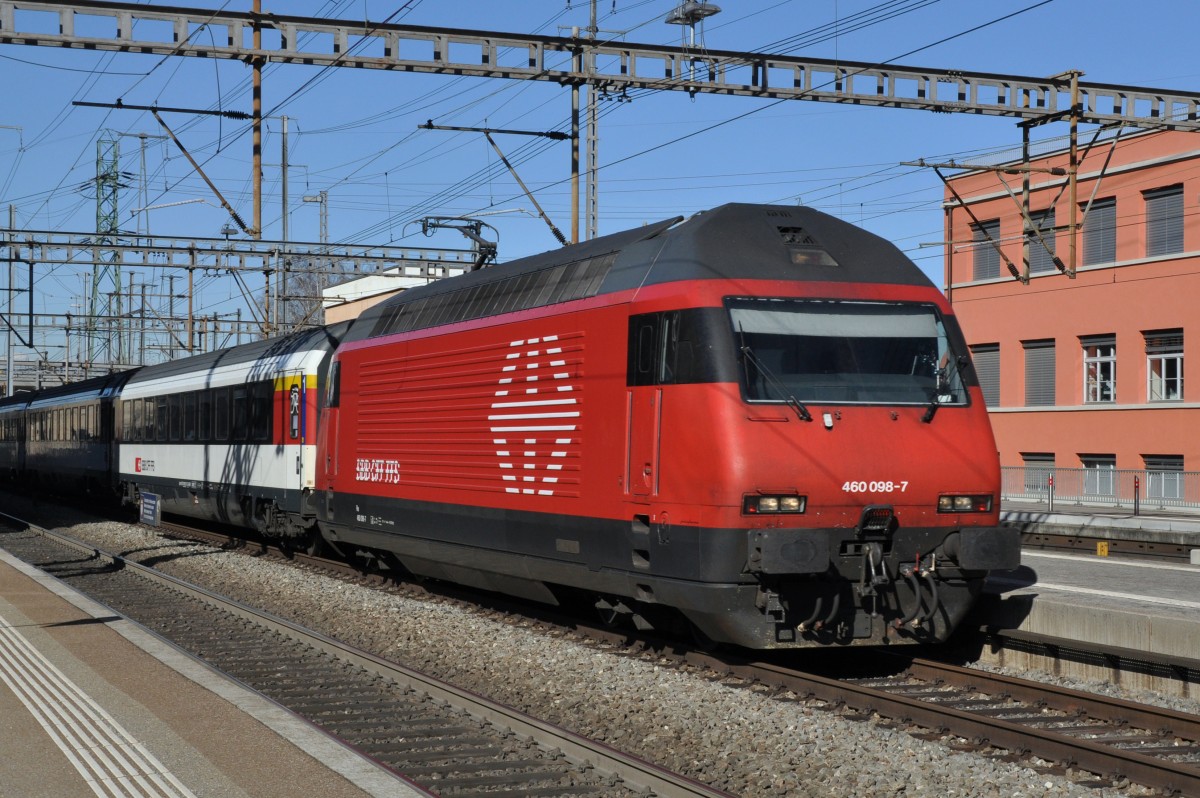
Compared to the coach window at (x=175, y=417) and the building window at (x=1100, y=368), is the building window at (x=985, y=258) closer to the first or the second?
the building window at (x=1100, y=368)

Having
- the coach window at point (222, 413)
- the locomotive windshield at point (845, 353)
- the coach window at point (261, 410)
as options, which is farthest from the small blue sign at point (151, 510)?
the locomotive windshield at point (845, 353)

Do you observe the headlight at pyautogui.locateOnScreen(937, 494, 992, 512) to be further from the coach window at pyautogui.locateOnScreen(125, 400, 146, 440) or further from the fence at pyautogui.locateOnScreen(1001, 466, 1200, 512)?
the coach window at pyautogui.locateOnScreen(125, 400, 146, 440)

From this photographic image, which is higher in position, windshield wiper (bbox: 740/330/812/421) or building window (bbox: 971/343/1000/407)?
building window (bbox: 971/343/1000/407)

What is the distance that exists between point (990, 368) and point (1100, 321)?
4588mm

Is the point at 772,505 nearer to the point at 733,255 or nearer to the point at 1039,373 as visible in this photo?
the point at 733,255

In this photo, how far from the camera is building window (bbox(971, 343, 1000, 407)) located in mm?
40156

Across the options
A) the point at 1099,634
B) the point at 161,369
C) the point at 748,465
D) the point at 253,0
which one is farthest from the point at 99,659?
the point at 253,0

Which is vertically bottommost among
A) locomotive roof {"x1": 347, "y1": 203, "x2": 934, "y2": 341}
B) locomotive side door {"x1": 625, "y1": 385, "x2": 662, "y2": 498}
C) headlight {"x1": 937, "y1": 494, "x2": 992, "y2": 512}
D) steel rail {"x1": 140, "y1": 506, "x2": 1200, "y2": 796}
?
steel rail {"x1": 140, "y1": 506, "x2": 1200, "y2": 796}

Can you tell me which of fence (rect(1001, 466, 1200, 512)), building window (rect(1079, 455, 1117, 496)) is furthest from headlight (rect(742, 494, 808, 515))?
building window (rect(1079, 455, 1117, 496))

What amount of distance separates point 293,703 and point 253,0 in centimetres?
2292

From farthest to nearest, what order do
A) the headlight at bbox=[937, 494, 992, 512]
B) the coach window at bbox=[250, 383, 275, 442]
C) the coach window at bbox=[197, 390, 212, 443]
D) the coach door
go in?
the coach window at bbox=[197, 390, 212, 443] < the coach window at bbox=[250, 383, 275, 442] < the coach door < the headlight at bbox=[937, 494, 992, 512]

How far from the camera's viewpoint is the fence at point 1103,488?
30312 millimetres

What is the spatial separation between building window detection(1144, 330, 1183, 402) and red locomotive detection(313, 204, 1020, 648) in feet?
87.0

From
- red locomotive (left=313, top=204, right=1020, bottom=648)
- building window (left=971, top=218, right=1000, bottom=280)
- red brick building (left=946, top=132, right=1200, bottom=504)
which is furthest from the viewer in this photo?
building window (left=971, top=218, right=1000, bottom=280)
